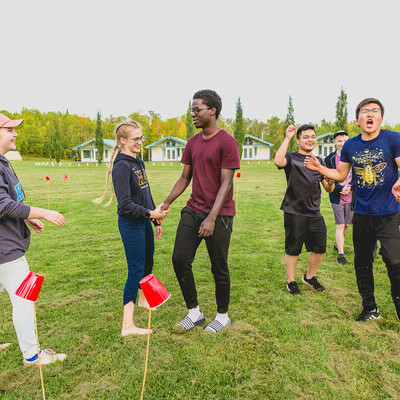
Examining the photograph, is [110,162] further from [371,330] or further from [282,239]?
[282,239]

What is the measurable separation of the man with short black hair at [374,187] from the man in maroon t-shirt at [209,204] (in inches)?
41.0

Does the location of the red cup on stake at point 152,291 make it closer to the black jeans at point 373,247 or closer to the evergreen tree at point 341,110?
the black jeans at point 373,247

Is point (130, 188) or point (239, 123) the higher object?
point (239, 123)

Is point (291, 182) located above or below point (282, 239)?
above

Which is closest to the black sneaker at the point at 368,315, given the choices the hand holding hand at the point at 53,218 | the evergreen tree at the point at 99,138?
the hand holding hand at the point at 53,218

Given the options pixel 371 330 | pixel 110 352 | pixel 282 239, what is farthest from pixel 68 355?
pixel 282 239

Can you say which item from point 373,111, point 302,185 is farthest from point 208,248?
point 373,111

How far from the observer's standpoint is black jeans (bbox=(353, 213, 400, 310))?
3.28m

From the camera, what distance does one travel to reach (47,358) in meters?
2.78

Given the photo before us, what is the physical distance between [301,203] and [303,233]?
410 mm

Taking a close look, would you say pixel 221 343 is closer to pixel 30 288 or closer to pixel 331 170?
pixel 30 288

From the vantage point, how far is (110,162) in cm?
360

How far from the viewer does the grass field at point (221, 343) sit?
8.11 feet

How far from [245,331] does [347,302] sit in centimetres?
156
